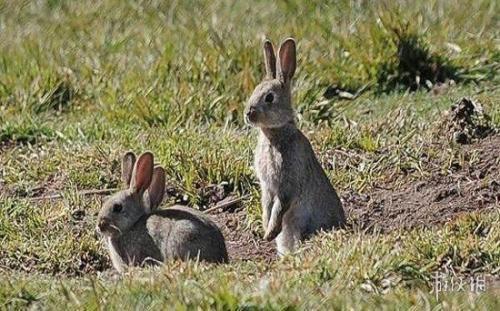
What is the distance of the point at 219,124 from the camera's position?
10.4 m

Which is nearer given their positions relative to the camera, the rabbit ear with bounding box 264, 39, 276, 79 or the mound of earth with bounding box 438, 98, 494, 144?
the rabbit ear with bounding box 264, 39, 276, 79

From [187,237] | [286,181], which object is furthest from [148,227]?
[286,181]

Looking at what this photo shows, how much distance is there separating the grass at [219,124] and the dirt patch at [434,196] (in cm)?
11

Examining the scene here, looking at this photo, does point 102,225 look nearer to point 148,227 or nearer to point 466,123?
point 148,227

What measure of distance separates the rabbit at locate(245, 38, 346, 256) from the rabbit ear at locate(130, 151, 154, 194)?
55 centimetres

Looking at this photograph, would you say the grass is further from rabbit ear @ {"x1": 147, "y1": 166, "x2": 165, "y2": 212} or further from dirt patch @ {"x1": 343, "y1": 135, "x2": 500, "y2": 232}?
rabbit ear @ {"x1": 147, "y1": 166, "x2": 165, "y2": 212}

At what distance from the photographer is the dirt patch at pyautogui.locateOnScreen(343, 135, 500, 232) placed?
850cm

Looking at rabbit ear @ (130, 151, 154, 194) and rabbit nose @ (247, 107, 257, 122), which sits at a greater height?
rabbit nose @ (247, 107, 257, 122)

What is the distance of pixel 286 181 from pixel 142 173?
0.74 m

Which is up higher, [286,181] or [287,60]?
[287,60]

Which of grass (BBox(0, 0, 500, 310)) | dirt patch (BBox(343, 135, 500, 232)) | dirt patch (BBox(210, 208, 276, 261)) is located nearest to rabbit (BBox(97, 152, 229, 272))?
grass (BBox(0, 0, 500, 310))

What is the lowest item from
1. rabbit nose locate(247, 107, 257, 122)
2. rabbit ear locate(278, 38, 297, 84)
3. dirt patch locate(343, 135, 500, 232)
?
dirt patch locate(343, 135, 500, 232)

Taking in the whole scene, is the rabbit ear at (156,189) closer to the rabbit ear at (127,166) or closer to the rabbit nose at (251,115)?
the rabbit ear at (127,166)

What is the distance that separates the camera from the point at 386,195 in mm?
8961
